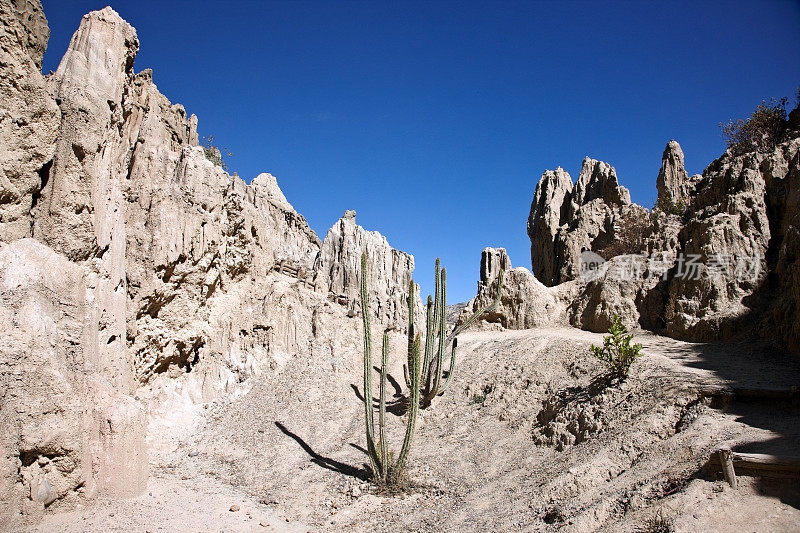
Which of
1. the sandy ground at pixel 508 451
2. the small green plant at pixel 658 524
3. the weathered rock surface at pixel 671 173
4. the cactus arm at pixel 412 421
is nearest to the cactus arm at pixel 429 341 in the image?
the sandy ground at pixel 508 451

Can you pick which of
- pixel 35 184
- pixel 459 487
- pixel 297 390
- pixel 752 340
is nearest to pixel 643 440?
pixel 459 487

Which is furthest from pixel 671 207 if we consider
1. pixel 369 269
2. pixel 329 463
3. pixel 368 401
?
pixel 369 269

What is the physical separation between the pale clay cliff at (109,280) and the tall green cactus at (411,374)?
13.3ft

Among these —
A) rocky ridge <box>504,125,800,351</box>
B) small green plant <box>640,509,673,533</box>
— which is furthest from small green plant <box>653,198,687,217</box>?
small green plant <box>640,509,673,533</box>

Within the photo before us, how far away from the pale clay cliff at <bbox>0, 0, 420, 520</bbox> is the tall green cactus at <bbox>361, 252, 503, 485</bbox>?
13.3ft

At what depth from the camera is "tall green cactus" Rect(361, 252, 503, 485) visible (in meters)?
10.7

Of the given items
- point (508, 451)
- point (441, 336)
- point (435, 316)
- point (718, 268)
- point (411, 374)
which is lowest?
point (508, 451)

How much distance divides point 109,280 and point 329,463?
678 centimetres

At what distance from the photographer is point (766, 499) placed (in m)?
6.25

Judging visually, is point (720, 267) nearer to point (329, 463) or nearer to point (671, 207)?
point (671, 207)

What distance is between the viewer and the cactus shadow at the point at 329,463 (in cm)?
1123

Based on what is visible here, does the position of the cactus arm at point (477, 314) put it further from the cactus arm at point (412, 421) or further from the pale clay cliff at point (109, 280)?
the cactus arm at point (412, 421)

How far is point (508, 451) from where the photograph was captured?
11.2 m

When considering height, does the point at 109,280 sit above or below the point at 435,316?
above
